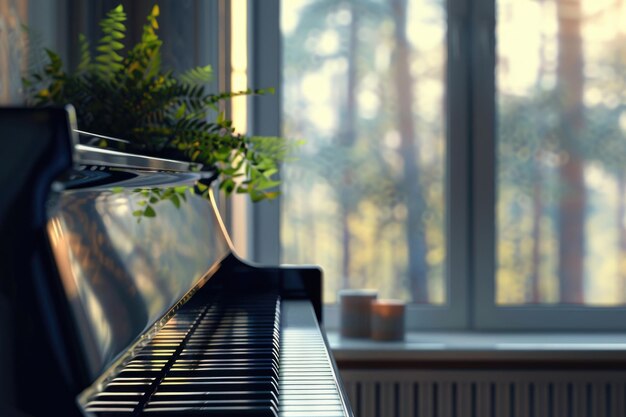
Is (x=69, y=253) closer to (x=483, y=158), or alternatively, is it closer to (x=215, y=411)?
(x=215, y=411)

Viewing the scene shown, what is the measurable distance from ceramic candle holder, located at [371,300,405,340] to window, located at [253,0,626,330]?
244mm

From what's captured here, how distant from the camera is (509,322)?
2705 mm

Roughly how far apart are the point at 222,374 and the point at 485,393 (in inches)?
68.6

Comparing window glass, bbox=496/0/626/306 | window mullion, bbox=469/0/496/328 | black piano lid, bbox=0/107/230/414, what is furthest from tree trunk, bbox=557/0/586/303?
black piano lid, bbox=0/107/230/414

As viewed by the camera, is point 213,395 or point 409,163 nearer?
point 213,395

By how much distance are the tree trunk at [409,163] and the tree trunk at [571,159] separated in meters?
0.45

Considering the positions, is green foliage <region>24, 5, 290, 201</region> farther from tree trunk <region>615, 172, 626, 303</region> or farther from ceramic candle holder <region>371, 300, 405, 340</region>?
tree trunk <region>615, 172, 626, 303</region>

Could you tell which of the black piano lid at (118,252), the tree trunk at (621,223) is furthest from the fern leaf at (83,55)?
the tree trunk at (621,223)

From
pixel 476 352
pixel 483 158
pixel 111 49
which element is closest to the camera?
pixel 111 49

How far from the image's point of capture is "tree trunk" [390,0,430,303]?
8.92 ft

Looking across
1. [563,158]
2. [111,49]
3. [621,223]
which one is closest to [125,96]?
[111,49]

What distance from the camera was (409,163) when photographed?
274 centimetres

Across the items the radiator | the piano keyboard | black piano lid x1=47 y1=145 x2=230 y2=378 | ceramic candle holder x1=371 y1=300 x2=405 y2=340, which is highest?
black piano lid x1=47 y1=145 x2=230 y2=378

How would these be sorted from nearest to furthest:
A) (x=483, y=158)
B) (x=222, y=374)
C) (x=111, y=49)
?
(x=222, y=374) < (x=111, y=49) < (x=483, y=158)
